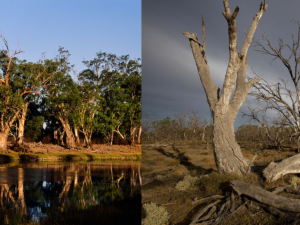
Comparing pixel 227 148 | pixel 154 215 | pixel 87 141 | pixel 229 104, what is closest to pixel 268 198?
pixel 154 215

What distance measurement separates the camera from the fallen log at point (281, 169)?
881 cm

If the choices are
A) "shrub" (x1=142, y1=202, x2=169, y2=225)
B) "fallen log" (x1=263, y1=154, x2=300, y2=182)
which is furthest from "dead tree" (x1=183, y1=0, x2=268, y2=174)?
"shrub" (x1=142, y1=202, x2=169, y2=225)

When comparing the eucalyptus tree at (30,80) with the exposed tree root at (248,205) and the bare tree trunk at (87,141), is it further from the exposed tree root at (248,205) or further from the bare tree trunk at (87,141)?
the exposed tree root at (248,205)

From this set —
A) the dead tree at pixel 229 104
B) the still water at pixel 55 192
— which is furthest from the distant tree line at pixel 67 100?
the dead tree at pixel 229 104

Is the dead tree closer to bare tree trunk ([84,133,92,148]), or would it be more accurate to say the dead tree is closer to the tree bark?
the tree bark

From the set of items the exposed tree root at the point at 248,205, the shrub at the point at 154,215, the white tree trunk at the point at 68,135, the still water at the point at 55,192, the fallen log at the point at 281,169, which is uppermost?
the white tree trunk at the point at 68,135

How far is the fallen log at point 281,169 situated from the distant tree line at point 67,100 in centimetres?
2649

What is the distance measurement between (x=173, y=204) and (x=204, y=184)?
153 cm

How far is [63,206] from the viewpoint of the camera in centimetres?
971

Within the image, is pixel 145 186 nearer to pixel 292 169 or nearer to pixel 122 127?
pixel 292 169

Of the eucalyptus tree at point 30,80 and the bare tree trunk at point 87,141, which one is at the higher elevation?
the eucalyptus tree at point 30,80

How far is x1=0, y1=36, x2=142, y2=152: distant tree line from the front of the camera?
102ft

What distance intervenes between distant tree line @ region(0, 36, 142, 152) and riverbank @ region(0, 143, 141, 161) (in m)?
1.73

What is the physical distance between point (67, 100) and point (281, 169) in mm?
28506
